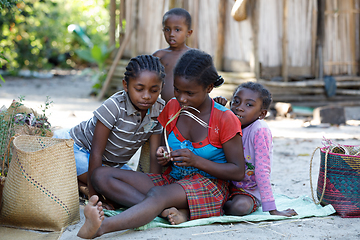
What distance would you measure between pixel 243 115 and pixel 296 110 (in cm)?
473

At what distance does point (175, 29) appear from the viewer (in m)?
3.77

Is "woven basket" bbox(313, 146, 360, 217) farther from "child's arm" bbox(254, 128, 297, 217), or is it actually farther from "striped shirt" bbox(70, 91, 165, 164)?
"striped shirt" bbox(70, 91, 165, 164)

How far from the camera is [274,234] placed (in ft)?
7.16

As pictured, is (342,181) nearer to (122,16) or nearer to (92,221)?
(92,221)

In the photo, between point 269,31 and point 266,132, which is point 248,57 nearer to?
point 269,31

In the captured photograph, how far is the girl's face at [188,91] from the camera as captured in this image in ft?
7.50

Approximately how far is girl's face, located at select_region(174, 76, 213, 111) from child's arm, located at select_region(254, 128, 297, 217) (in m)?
0.50

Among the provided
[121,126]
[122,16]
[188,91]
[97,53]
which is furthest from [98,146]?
[97,53]

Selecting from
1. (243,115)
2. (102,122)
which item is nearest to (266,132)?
(243,115)

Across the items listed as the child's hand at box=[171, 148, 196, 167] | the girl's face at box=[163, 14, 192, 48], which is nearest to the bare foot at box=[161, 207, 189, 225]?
the child's hand at box=[171, 148, 196, 167]

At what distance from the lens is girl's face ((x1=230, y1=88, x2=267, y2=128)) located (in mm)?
2596

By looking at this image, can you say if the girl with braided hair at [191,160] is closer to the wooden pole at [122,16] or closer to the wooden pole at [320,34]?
the wooden pole at [320,34]

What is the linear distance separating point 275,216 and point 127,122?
1193 mm

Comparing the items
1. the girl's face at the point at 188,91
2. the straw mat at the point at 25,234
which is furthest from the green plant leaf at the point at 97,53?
the straw mat at the point at 25,234
